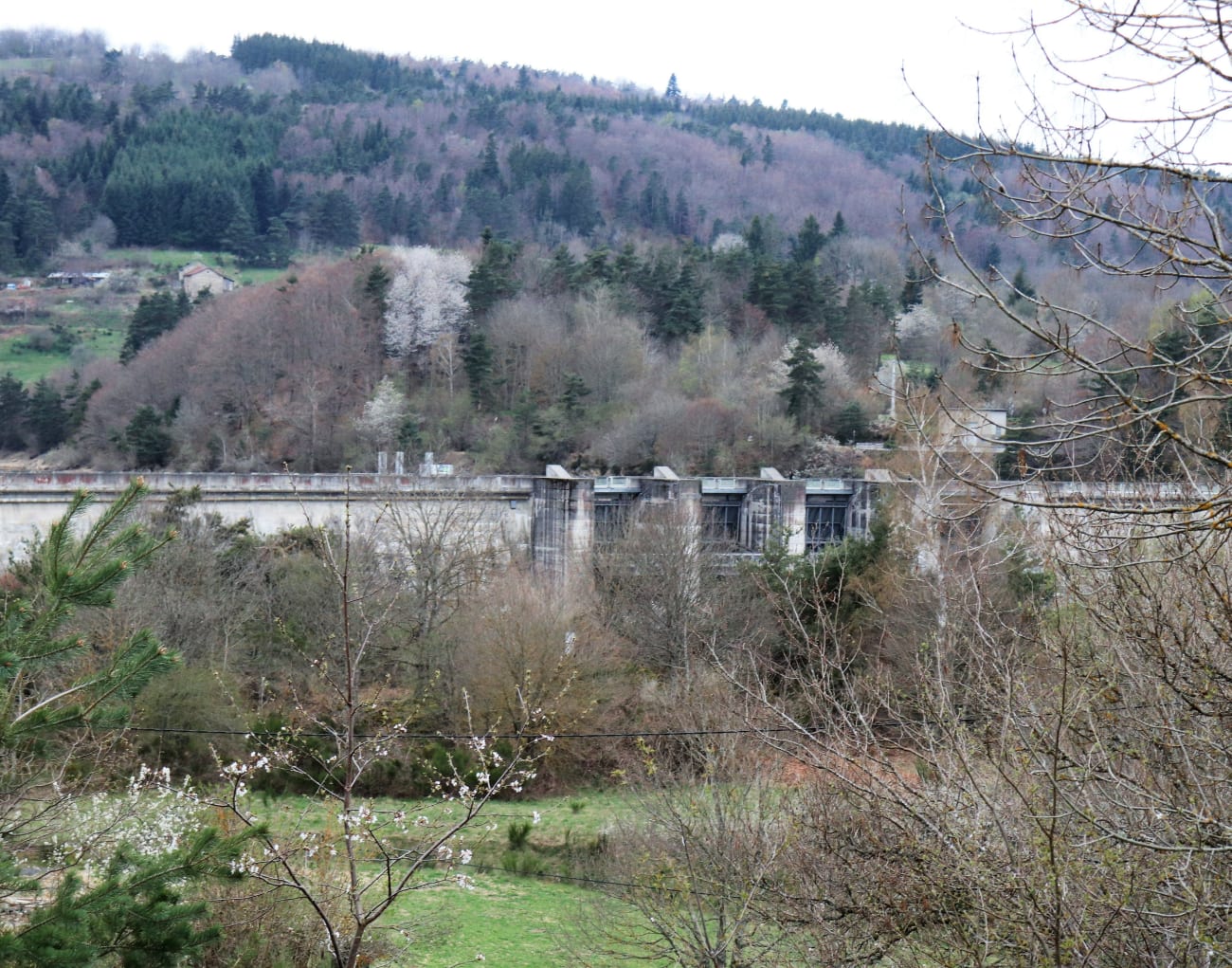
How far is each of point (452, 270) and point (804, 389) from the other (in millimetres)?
20318

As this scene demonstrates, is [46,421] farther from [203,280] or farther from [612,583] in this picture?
[612,583]

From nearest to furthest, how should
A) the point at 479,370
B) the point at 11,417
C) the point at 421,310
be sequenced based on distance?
the point at 479,370
the point at 11,417
the point at 421,310

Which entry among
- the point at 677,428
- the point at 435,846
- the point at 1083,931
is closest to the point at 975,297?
the point at 1083,931

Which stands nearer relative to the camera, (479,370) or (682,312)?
(479,370)

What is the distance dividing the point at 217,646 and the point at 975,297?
20.4 m

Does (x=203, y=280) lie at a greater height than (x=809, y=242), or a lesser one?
lesser

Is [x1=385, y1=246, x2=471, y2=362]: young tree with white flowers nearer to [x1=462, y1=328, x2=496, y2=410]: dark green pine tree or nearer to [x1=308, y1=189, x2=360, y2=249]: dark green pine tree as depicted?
[x1=462, y1=328, x2=496, y2=410]: dark green pine tree

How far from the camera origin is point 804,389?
133ft

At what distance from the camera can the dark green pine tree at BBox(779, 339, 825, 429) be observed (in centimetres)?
4012

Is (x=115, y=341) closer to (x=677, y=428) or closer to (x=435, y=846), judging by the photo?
(x=677, y=428)

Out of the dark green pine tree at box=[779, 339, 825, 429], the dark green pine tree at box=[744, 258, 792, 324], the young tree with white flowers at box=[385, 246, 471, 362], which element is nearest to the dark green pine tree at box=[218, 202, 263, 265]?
the young tree with white flowers at box=[385, 246, 471, 362]

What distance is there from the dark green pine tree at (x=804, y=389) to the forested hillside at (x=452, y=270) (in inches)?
4.0

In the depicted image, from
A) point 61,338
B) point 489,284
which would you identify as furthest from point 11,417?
point 489,284

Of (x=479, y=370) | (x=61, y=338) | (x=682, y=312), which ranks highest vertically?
(x=682, y=312)
